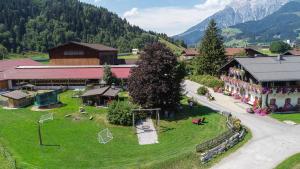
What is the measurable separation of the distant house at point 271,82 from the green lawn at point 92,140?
25.7ft

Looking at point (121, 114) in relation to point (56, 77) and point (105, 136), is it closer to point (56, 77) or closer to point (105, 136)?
point (105, 136)

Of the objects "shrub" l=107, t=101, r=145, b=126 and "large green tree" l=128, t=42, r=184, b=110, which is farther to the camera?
"large green tree" l=128, t=42, r=184, b=110

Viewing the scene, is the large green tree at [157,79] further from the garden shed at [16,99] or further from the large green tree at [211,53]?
the large green tree at [211,53]

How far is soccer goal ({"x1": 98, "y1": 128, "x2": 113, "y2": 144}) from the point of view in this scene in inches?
1448

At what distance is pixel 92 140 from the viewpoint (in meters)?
36.9

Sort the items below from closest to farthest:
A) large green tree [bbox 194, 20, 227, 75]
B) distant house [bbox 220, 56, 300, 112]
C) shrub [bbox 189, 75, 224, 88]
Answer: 1. distant house [bbox 220, 56, 300, 112]
2. shrub [bbox 189, 75, 224, 88]
3. large green tree [bbox 194, 20, 227, 75]

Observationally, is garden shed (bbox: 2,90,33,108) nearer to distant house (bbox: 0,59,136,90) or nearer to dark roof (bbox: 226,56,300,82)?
distant house (bbox: 0,59,136,90)

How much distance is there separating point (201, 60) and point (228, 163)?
5198 cm

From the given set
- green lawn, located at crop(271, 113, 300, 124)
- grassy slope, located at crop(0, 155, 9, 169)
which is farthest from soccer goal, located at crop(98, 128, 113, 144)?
green lawn, located at crop(271, 113, 300, 124)

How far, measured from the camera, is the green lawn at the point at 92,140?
31047 mm

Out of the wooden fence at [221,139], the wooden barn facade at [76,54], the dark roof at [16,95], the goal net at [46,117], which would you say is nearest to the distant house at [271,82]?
the wooden fence at [221,139]

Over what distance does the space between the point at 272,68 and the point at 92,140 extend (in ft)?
95.4

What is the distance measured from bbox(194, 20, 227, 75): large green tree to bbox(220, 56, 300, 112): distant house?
22237 mm

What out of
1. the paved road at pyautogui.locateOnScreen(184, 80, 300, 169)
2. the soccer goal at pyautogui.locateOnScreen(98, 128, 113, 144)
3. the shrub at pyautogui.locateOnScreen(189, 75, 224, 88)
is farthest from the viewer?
the shrub at pyautogui.locateOnScreen(189, 75, 224, 88)
